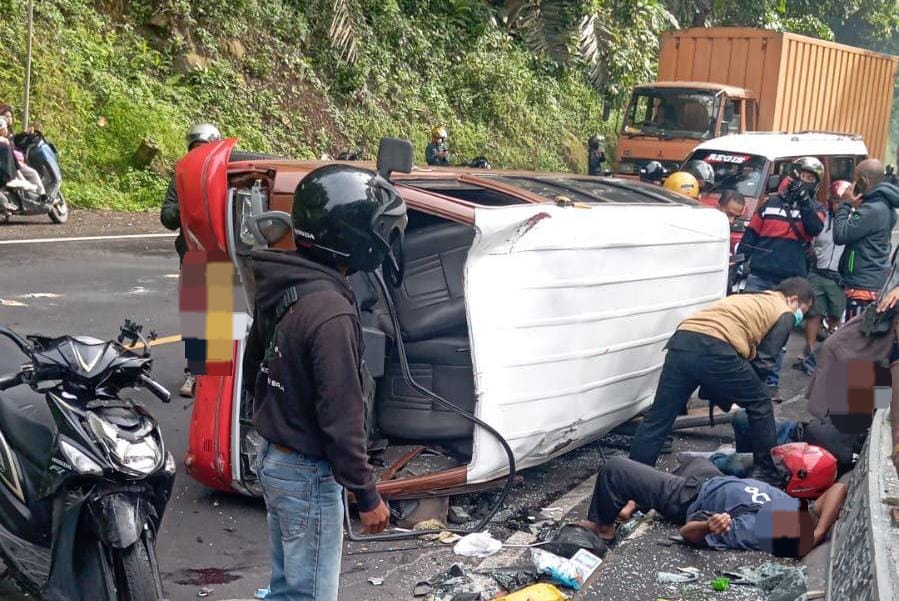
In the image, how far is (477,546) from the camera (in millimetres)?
5008

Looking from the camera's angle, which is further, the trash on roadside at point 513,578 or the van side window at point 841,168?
the van side window at point 841,168

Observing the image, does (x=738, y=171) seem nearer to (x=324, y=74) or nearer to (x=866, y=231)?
(x=866, y=231)

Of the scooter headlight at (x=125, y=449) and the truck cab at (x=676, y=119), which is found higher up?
the truck cab at (x=676, y=119)

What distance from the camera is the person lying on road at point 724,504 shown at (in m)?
4.72

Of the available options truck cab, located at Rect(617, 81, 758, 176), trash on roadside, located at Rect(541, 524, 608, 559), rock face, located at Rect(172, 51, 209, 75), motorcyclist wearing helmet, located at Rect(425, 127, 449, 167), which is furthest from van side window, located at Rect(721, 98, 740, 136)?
trash on roadside, located at Rect(541, 524, 608, 559)

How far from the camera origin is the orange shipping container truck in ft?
54.7

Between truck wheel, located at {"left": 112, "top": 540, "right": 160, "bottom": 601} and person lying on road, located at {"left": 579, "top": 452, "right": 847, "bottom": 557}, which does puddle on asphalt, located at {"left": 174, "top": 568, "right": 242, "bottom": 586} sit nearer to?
truck wheel, located at {"left": 112, "top": 540, "right": 160, "bottom": 601}

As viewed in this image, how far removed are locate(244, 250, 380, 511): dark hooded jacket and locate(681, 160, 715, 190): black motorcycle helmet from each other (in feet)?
28.1

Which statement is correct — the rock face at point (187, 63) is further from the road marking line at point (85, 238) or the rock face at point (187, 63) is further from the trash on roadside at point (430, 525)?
the trash on roadside at point (430, 525)

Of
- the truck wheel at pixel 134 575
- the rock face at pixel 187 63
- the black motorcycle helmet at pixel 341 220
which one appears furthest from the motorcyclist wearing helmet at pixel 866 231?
the rock face at pixel 187 63

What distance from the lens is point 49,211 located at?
1316 cm

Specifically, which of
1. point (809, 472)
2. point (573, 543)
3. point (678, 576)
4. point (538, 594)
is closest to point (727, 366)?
point (809, 472)

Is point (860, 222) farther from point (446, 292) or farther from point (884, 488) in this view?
point (884, 488)

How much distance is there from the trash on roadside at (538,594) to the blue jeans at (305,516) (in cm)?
117
